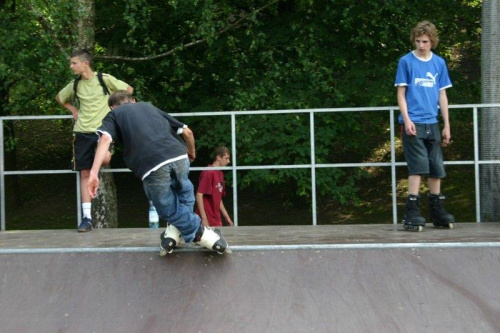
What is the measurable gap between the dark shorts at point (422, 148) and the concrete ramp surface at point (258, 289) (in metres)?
1.26

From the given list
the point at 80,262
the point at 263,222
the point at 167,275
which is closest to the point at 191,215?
the point at 167,275

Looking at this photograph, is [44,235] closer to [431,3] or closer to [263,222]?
[431,3]

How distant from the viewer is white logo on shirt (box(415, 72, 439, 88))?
318 inches

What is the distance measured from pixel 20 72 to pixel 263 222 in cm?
698

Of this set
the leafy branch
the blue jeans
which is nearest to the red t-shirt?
the blue jeans

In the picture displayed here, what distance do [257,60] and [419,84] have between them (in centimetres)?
572

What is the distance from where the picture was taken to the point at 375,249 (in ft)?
22.6

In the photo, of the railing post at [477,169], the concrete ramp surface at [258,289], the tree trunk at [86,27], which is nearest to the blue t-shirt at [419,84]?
the railing post at [477,169]

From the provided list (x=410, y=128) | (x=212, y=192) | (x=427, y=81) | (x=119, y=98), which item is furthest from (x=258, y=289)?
(x=212, y=192)

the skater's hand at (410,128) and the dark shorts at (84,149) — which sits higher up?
the skater's hand at (410,128)

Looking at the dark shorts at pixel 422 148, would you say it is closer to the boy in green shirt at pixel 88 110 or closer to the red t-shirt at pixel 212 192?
the red t-shirt at pixel 212 192

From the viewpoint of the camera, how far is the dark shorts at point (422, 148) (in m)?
8.08

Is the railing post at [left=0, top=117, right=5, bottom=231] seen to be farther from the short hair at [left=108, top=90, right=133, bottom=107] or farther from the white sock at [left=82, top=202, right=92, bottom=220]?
the short hair at [left=108, top=90, right=133, bottom=107]

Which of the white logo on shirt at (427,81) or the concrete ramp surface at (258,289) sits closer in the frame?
the concrete ramp surface at (258,289)
